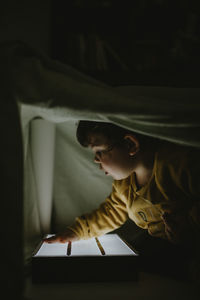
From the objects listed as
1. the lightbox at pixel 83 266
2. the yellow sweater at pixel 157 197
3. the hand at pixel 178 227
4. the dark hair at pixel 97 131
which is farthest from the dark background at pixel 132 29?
the lightbox at pixel 83 266

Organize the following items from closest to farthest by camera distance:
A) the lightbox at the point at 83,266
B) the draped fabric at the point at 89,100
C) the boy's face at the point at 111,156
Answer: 1. the draped fabric at the point at 89,100
2. the lightbox at the point at 83,266
3. the boy's face at the point at 111,156

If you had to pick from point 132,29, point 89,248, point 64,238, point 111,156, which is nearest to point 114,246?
point 89,248

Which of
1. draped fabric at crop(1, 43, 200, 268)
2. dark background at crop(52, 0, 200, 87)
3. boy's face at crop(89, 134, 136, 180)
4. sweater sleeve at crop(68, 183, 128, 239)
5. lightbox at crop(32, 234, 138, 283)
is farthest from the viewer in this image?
dark background at crop(52, 0, 200, 87)

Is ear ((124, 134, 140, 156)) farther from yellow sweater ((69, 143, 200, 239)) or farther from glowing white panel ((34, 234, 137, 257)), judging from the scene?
glowing white panel ((34, 234, 137, 257))

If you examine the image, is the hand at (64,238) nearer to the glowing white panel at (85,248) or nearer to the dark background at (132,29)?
the glowing white panel at (85,248)

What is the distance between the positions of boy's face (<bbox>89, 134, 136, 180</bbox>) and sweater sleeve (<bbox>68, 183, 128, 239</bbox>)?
169mm

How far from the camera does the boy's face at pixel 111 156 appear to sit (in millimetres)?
806

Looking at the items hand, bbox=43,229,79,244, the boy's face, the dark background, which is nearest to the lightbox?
hand, bbox=43,229,79,244

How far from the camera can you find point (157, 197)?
817 mm

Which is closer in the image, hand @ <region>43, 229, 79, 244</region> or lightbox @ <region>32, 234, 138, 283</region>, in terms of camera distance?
lightbox @ <region>32, 234, 138, 283</region>

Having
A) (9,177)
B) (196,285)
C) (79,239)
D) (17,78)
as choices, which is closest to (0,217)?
(9,177)

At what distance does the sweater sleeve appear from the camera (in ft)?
3.02

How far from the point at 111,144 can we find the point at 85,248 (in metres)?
0.40

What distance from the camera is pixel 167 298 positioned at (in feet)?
2.16
